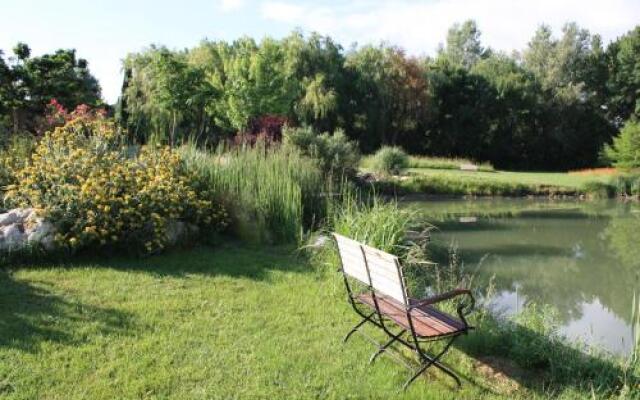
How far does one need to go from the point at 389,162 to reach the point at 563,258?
11.4 metres

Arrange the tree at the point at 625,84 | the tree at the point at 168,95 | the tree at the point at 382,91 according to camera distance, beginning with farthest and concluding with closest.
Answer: the tree at the point at 625,84 → the tree at the point at 382,91 → the tree at the point at 168,95

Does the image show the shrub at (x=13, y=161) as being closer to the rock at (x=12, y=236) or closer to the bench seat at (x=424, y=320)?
the rock at (x=12, y=236)

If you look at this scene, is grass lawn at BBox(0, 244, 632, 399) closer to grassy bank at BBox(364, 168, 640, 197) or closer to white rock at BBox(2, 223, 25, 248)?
white rock at BBox(2, 223, 25, 248)

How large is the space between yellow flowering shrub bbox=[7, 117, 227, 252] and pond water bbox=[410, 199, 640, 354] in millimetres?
3775

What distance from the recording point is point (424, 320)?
3723mm

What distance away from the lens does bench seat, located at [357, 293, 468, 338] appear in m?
3.44

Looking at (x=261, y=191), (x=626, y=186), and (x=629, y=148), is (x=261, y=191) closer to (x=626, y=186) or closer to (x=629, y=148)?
(x=626, y=186)

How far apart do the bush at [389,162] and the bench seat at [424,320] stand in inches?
676

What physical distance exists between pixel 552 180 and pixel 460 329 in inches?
858

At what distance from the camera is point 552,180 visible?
2336 cm

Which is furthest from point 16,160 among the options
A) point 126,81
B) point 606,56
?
point 606,56

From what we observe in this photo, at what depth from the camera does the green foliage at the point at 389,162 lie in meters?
21.3

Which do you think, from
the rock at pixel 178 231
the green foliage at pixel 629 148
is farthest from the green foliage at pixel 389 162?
the rock at pixel 178 231

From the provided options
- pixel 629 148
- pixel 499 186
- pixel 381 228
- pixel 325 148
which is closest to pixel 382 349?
pixel 381 228
